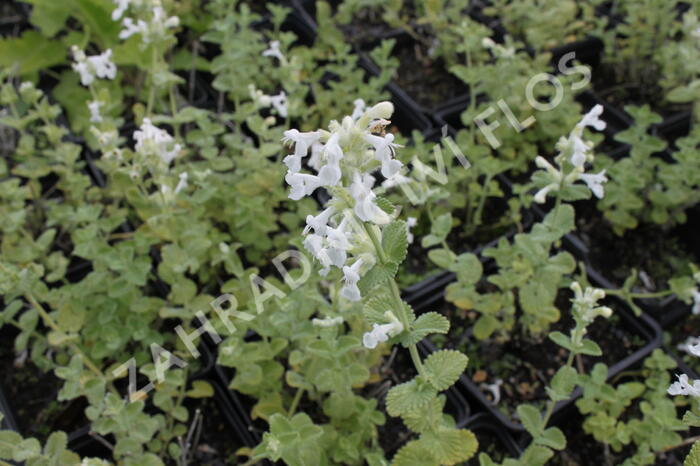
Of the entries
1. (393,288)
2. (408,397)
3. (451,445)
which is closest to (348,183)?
(393,288)

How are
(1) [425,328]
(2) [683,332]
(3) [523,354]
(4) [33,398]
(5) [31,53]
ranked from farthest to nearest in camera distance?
1. (5) [31,53]
2. (2) [683,332]
3. (3) [523,354]
4. (4) [33,398]
5. (1) [425,328]

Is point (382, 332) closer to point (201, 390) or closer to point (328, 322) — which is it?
point (328, 322)

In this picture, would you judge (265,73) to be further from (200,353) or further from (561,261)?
(561,261)

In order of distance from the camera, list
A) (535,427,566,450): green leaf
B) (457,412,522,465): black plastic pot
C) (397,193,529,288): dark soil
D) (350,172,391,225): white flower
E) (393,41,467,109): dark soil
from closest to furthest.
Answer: (350,172,391,225): white flower < (535,427,566,450): green leaf < (457,412,522,465): black plastic pot < (397,193,529,288): dark soil < (393,41,467,109): dark soil

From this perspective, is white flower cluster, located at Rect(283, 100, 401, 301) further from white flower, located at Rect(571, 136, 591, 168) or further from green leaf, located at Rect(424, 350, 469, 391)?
white flower, located at Rect(571, 136, 591, 168)

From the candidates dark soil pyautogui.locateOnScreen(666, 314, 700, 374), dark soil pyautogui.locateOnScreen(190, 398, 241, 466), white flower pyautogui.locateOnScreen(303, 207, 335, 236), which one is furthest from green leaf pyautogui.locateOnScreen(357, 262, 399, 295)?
dark soil pyautogui.locateOnScreen(666, 314, 700, 374)
